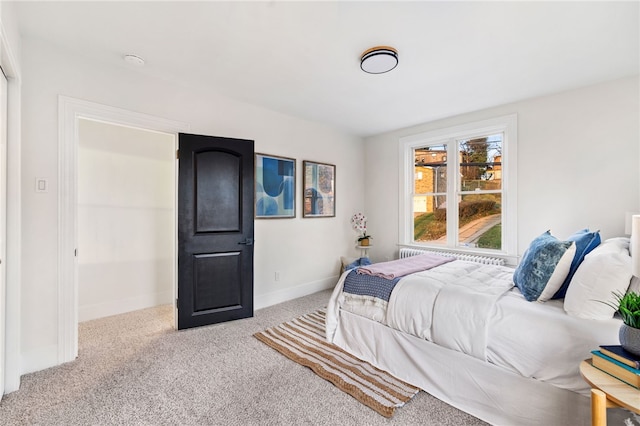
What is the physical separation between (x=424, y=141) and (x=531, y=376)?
336 centimetres

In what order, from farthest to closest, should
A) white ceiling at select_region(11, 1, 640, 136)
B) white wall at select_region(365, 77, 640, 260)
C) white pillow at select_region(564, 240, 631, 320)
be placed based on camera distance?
1. white wall at select_region(365, 77, 640, 260)
2. white ceiling at select_region(11, 1, 640, 136)
3. white pillow at select_region(564, 240, 631, 320)

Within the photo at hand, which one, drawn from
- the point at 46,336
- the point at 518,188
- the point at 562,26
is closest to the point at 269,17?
the point at 562,26

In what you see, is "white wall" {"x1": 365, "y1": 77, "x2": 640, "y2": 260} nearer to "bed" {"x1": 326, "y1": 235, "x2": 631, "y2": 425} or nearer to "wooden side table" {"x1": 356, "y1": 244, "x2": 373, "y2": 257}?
"bed" {"x1": 326, "y1": 235, "x2": 631, "y2": 425}

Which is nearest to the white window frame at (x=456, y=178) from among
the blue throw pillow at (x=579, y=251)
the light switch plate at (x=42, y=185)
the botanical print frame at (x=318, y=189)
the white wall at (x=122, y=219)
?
the botanical print frame at (x=318, y=189)

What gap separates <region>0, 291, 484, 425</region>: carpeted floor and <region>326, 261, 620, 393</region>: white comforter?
45cm

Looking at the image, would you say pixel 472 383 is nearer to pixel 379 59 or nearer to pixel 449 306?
pixel 449 306

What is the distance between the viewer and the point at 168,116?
2.94 m

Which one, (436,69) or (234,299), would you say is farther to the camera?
(234,299)

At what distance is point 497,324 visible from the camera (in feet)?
5.66

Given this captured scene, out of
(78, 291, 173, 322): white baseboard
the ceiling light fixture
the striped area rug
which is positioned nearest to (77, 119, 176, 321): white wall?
(78, 291, 173, 322): white baseboard

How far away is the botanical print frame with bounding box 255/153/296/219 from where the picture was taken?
366 cm

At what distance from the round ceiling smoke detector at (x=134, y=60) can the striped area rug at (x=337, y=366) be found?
2731 millimetres

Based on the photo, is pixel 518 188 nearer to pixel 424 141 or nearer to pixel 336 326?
pixel 424 141

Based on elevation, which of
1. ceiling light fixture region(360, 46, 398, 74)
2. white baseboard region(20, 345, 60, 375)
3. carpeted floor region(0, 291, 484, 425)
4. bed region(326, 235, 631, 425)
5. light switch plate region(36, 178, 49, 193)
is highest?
ceiling light fixture region(360, 46, 398, 74)
